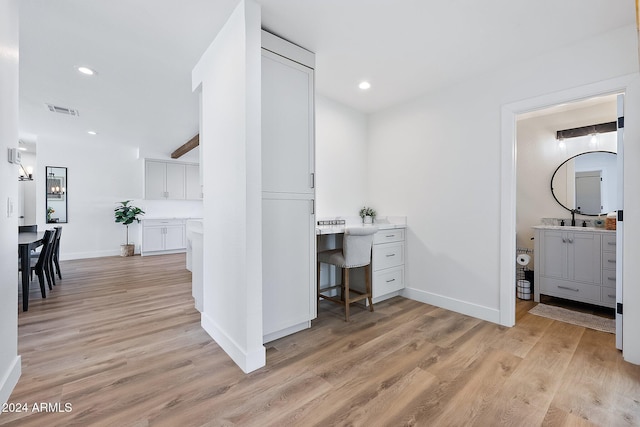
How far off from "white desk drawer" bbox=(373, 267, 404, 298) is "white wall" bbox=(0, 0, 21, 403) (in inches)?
111

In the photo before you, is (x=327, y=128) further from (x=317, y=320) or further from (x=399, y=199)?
(x=317, y=320)

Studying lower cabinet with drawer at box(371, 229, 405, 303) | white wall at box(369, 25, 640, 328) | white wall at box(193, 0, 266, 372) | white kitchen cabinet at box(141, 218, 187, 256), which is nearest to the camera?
white wall at box(193, 0, 266, 372)

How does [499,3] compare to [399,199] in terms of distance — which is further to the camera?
[399,199]

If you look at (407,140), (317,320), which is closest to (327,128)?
(407,140)

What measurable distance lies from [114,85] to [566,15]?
4.28 m

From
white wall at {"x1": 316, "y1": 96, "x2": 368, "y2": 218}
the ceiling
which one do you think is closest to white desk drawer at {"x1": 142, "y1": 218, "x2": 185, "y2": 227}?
the ceiling

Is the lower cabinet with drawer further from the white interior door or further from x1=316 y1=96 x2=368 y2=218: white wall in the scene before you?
the white interior door

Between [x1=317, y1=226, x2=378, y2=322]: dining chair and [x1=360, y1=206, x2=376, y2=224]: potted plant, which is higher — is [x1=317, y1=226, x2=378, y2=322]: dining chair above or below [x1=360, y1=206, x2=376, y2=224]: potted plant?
below

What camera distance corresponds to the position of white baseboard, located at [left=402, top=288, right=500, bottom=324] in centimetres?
275

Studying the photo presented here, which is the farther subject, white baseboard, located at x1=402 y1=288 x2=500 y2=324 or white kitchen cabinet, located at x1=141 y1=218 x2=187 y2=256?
white kitchen cabinet, located at x1=141 y1=218 x2=187 y2=256

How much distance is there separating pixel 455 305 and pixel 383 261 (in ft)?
2.87

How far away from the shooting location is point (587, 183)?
11.4 feet

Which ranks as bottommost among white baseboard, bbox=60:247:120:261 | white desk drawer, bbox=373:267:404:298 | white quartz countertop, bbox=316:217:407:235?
white baseboard, bbox=60:247:120:261

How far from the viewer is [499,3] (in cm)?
191
